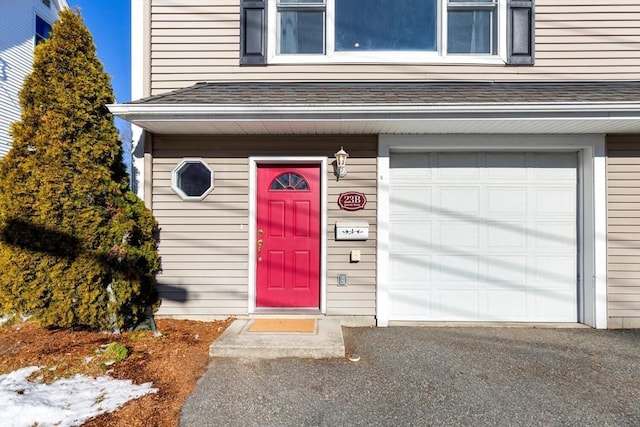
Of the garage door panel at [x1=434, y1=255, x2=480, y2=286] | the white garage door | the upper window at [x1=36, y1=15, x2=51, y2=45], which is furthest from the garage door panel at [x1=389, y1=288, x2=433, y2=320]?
the upper window at [x1=36, y1=15, x2=51, y2=45]

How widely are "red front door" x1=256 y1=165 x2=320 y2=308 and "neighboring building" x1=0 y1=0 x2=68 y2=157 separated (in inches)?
331

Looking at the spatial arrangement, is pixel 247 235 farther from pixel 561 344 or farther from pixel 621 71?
pixel 621 71

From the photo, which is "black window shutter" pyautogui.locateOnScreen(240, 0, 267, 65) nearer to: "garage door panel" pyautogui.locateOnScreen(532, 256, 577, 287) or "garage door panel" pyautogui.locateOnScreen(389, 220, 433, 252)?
"garage door panel" pyautogui.locateOnScreen(389, 220, 433, 252)

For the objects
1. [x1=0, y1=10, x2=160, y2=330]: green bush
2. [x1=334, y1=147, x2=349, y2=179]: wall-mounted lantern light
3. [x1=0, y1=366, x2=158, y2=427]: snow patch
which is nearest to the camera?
[x1=0, y1=366, x2=158, y2=427]: snow patch

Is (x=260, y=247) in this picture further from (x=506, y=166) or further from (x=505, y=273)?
(x=506, y=166)

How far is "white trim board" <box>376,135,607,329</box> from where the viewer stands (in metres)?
3.70

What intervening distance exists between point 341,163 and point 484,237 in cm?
198

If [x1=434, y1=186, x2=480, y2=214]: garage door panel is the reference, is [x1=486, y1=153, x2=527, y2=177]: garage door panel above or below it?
above

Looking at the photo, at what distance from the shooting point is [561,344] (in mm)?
3277

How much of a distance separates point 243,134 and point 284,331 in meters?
2.27

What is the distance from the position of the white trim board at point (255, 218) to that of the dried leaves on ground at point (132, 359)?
0.61 m

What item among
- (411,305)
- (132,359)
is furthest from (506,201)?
(132,359)

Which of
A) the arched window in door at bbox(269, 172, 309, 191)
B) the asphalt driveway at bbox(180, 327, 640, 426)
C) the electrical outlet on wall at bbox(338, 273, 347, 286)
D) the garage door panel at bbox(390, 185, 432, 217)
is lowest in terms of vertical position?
the asphalt driveway at bbox(180, 327, 640, 426)

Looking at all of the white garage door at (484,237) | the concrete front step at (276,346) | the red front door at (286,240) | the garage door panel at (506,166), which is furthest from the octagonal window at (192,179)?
the garage door panel at (506,166)
